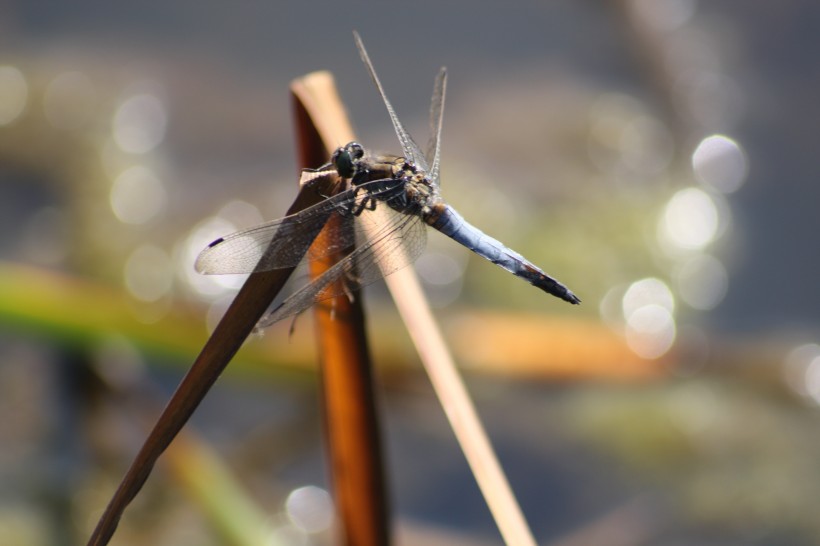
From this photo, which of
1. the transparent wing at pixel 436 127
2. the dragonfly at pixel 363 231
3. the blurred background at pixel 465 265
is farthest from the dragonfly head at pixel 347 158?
the blurred background at pixel 465 265

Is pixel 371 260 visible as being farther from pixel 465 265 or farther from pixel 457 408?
pixel 465 265

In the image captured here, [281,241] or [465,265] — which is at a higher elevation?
[465,265]

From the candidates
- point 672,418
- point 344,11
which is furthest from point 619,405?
point 344,11

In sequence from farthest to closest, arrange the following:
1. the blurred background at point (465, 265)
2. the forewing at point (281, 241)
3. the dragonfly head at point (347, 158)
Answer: the blurred background at point (465, 265), the dragonfly head at point (347, 158), the forewing at point (281, 241)

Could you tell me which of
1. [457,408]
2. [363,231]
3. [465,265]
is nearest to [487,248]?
[363,231]

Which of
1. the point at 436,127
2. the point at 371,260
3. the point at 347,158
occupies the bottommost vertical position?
the point at 371,260

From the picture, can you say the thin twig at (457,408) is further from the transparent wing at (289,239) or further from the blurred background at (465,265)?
the blurred background at (465,265)
